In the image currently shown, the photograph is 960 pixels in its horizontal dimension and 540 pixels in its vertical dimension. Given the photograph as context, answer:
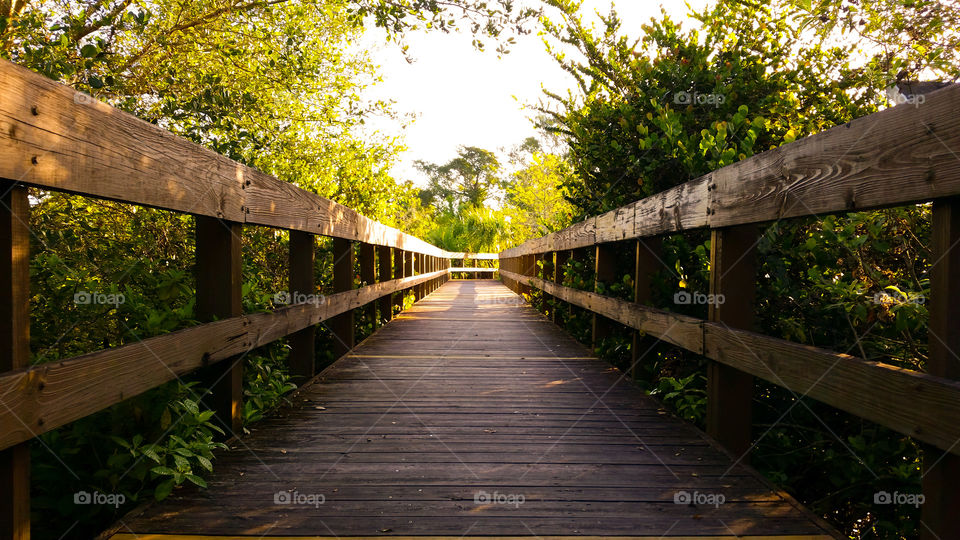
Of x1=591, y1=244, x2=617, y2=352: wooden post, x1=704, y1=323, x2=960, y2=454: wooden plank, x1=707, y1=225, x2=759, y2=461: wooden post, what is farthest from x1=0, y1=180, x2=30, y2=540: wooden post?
x1=591, y1=244, x2=617, y2=352: wooden post

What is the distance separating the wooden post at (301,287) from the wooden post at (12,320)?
2.47 m

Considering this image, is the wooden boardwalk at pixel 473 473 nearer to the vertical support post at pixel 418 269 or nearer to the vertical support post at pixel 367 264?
the vertical support post at pixel 367 264

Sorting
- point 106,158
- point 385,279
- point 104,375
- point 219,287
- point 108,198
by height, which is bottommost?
point 104,375

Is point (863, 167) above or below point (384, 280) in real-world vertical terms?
above

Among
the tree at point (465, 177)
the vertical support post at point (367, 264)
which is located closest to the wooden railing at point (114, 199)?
the vertical support post at point (367, 264)

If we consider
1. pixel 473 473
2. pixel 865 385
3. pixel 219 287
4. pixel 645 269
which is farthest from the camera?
pixel 645 269

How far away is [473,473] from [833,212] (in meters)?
1.74

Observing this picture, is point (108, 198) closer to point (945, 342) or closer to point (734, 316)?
point (945, 342)

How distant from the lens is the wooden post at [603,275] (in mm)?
5590

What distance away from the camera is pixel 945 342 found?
151cm

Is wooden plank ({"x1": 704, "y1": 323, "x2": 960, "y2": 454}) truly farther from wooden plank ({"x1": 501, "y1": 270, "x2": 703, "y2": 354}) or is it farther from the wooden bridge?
wooden plank ({"x1": 501, "y1": 270, "x2": 703, "y2": 354})

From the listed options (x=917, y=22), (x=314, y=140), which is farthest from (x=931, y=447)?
(x=314, y=140)

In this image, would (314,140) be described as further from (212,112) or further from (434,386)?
(434,386)

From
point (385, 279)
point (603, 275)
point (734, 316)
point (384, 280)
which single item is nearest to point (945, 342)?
point (734, 316)
